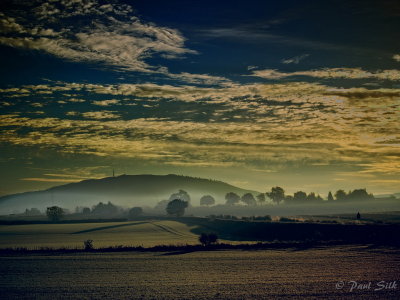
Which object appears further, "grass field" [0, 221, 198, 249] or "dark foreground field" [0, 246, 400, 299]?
"grass field" [0, 221, 198, 249]

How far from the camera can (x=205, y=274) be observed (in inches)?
1222

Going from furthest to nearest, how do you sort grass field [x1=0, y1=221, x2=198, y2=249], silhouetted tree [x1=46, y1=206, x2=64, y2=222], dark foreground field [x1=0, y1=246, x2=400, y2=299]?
1. silhouetted tree [x1=46, y1=206, x2=64, y2=222]
2. grass field [x1=0, y1=221, x2=198, y2=249]
3. dark foreground field [x1=0, y1=246, x2=400, y2=299]

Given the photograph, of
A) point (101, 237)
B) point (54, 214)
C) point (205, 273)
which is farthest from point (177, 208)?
point (205, 273)

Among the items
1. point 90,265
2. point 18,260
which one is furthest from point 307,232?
point 18,260

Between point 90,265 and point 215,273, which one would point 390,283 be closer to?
point 215,273

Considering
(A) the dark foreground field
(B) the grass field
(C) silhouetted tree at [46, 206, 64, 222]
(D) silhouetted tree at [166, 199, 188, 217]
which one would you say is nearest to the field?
(A) the dark foreground field

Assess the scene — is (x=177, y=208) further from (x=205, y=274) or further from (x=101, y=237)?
(x=205, y=274)

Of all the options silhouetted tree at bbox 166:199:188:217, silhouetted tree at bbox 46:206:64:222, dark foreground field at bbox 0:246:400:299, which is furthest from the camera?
silhouetted tree at bbox 166:199:188:217

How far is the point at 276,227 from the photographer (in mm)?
67938

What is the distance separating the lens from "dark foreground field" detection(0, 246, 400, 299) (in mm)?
25094

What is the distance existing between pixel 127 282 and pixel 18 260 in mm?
17954

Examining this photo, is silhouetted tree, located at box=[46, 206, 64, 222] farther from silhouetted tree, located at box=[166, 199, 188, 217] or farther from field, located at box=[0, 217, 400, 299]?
field, located at box=[0, 217, 400, 299]

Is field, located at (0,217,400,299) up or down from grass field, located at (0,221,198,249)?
up

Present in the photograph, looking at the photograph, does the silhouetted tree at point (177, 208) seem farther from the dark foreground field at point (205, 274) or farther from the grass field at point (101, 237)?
the dark foreground field at point (205, 274)
